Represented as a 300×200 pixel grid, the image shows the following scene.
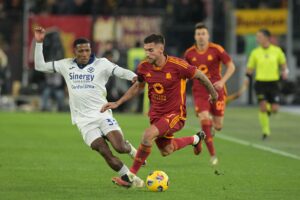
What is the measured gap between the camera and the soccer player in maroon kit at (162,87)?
13.4 m

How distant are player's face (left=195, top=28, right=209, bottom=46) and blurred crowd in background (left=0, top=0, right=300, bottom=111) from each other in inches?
508

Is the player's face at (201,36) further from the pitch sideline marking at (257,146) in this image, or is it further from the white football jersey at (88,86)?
the white football jersey at (88,86)

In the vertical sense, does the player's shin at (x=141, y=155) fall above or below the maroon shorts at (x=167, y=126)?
below

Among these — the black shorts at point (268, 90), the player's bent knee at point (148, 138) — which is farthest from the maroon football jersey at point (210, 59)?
the black shorts at point (268, 90)

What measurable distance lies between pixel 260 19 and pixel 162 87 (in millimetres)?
23287

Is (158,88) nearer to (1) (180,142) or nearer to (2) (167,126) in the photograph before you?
(2) (167,126)

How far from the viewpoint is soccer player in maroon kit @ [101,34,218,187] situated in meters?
13.4

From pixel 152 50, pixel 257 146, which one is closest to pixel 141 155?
pixel 152 50

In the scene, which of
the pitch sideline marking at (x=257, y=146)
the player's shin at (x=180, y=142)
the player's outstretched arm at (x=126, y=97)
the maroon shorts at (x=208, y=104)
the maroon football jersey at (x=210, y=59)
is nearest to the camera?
the player's outstretched arm at (x=126, y=97)

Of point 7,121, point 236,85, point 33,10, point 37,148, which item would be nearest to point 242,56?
point 236,85

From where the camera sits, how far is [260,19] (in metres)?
36.5

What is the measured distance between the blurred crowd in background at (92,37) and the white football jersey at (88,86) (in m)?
16.2

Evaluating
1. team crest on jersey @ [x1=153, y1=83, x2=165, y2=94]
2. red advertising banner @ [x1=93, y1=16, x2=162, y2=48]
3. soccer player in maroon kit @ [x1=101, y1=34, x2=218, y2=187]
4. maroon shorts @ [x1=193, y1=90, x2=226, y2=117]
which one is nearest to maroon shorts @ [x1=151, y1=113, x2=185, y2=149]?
soccer player in maroon kit @ [x1=101, y1=34, x2=218, y2=187]

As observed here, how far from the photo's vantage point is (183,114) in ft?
46.0
